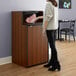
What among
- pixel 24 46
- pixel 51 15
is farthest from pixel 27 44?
pixel 51 15

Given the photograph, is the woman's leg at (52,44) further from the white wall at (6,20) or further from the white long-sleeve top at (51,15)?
the white wall at (6,20)

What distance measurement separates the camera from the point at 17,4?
13.0 ft

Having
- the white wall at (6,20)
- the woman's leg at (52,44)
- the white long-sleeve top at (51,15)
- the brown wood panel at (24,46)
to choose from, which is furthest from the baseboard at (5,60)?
the white long-sleeve top at (51,15)

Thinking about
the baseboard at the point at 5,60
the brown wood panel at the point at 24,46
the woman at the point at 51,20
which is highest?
the woman at the point at 51,20

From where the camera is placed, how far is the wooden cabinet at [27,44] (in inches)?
144

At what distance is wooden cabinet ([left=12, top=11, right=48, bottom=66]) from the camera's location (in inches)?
144

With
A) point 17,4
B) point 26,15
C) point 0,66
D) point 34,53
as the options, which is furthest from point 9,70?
point 17,4

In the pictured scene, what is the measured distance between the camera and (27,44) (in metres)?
3.64

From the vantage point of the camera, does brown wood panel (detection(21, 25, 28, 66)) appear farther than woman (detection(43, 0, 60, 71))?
Yes

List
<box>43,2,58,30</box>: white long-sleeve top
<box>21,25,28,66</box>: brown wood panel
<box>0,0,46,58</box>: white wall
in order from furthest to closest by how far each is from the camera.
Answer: <box>0,0,46,58</box>: white wall, <box>21,25,28,66</box>: brown wood panel, <box>43,2,58,30</box>: white long-sleeve top

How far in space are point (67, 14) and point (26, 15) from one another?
4.15 m

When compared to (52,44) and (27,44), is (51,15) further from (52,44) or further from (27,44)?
(27,44)

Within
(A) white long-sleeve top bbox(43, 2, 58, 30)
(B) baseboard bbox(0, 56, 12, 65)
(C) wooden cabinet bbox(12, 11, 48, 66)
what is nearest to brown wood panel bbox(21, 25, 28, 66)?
(C) wooden cabinet bbox(12, 11, 48, 66)

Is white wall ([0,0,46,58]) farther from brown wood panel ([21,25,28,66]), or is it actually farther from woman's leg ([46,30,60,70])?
woman's leg ([46,30,60,70])
